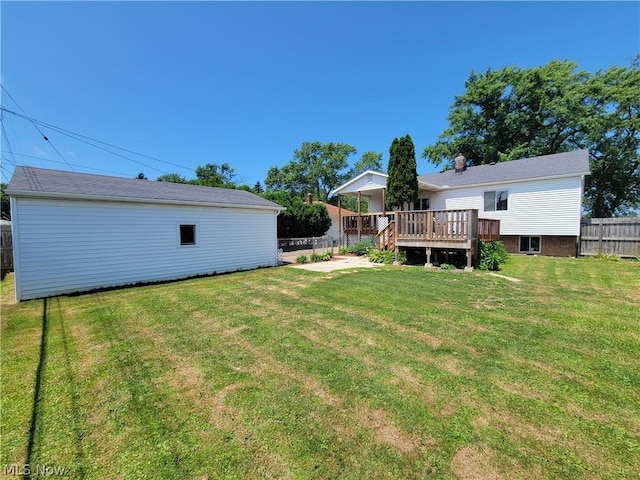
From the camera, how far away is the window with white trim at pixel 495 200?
1473 centimetres

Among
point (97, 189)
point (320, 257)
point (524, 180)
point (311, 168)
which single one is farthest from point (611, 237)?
point (311, 168)

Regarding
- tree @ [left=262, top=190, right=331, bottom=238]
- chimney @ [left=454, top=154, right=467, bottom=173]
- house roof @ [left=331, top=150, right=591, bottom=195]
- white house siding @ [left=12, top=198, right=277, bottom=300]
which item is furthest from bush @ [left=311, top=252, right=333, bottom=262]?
chimney @ [left=454, top=154, right=467, bottom=173]

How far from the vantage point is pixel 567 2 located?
12.5 m

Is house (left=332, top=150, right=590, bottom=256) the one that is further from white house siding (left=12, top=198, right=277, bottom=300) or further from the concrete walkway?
white house siding (left=12, top=198, right=277, bottom=300)

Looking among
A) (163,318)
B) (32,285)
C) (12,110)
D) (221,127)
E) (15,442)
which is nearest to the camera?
(15,442)

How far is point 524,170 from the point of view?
14.7 m

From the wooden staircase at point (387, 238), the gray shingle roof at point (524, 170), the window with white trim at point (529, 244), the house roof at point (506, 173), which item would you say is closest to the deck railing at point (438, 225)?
the wooden staircase at point (387, 238)

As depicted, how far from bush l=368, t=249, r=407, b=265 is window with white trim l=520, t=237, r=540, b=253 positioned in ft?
26.3

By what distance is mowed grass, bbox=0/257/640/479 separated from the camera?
1908 millimetres

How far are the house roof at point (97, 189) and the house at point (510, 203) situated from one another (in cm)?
718

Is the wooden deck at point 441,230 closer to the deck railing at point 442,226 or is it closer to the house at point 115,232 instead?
the deck railing at point 442,226

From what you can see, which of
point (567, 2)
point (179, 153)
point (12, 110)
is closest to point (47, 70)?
point (12, 110)

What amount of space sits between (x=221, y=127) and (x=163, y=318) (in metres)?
24.9

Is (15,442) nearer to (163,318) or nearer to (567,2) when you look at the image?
(163,318)
